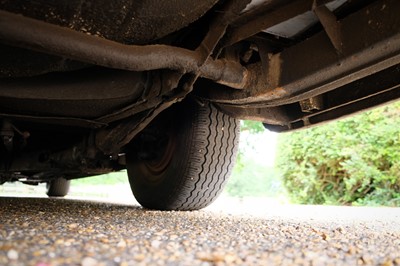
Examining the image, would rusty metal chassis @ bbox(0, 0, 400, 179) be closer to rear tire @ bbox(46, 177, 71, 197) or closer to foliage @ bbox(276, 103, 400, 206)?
rear tire @ bbox(46, 177, 71, 197)

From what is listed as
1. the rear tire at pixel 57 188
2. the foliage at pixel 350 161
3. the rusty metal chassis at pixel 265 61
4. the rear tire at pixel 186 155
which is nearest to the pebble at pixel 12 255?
the rusty metal chassis at pixel 265 61

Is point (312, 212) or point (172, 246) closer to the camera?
point (172, 246)

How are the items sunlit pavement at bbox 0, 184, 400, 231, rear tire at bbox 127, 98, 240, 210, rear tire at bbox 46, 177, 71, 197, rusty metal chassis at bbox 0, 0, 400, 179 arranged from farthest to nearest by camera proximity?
1. rear tire at bbox 46, 177, 71, 197
2. sunlit pavement at bbox 0, 184, 400, 231
3. rear tire at bbox 127, 98, 240, 210
4. rusty metal chassis at bbox 0, 0, 400, 179

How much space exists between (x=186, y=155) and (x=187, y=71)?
0.79 metres

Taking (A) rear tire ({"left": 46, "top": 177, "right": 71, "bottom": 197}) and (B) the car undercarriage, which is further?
(A) rear tire ({"left": 46, "top": 177, "right": 71, "bottom": 197})

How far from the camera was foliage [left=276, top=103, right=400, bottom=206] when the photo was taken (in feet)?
19.9

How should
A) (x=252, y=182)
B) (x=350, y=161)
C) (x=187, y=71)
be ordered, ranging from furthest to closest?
(x=252, y=182)
(x=350, y=161)
(x=187, y=71)

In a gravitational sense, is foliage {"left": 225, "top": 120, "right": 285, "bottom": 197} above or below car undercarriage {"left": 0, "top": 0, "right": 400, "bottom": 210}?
above

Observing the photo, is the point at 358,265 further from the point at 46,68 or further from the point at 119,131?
the point at 119,131

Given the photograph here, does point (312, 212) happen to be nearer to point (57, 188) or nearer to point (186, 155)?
point (186, 155)

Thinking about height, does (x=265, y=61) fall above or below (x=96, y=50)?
above

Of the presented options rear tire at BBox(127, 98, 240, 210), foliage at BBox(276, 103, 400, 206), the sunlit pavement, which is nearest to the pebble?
rear tire at BBox(127, 98, 240, 210)

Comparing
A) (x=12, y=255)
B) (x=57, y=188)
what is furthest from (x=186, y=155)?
(x=57, y=188)

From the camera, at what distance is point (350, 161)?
6.15 m
